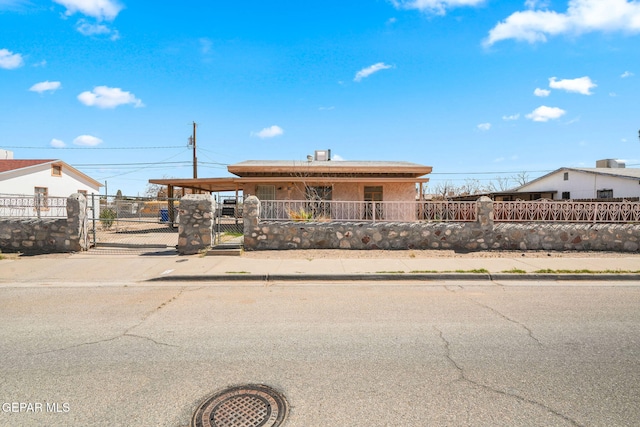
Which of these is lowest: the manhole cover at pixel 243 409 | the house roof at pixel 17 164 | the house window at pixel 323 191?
the manhole cover at pixel 243 409

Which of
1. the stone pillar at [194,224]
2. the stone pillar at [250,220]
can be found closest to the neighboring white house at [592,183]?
the stone pillar at [250,220]

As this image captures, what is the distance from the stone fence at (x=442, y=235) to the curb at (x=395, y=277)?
10.9ft

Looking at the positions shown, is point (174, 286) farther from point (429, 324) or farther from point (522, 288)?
point (522, 288)

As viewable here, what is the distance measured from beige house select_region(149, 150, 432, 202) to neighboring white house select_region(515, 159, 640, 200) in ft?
41.4

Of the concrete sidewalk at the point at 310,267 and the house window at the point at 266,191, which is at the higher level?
the house window at the point at 266,191

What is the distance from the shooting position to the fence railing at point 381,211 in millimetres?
11836

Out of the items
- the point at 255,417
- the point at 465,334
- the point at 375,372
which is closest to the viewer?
the point at 255,417

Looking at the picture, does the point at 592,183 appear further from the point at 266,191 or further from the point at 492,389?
the point at 492,389

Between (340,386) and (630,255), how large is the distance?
471 inches

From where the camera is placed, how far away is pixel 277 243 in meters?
11.5

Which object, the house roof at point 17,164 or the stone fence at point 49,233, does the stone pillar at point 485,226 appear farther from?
the house roof at point 17,164

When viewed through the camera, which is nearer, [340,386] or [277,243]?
[340,386]

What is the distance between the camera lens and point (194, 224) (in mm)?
10922

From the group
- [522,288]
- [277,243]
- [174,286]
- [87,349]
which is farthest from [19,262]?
[522,288]
